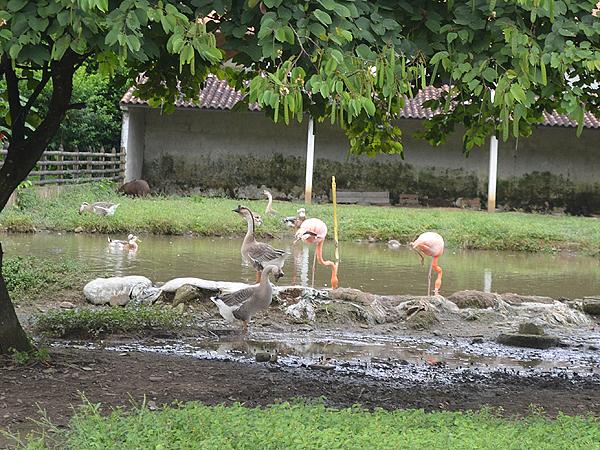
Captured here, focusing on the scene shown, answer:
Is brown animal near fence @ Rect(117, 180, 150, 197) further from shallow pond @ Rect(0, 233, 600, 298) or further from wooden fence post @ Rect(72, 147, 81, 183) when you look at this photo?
shallow pond @ Rect(0, 233, 600, 298)

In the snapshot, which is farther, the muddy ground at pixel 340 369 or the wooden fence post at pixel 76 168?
the wooden fence post at pixel 76 168

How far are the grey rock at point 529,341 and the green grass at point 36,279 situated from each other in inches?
197

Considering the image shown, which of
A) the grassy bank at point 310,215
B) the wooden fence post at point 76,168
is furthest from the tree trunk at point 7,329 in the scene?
the wooden fence post at point 76,168

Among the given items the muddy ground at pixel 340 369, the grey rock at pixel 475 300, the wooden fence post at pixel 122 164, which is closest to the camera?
the muddy ground at pixel 340 369

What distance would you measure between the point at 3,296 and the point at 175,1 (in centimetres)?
292

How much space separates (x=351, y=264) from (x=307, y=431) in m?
11.4

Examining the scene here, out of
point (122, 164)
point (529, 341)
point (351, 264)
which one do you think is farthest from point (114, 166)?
point (529, 341)

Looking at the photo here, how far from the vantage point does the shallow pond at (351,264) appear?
14312mm

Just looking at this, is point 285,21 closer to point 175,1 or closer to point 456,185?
point 175,1

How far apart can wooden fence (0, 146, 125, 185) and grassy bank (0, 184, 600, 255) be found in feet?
2.19

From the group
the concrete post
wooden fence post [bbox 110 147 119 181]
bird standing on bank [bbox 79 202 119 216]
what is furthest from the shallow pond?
wooden fence post [bbox 110 147 119 181]

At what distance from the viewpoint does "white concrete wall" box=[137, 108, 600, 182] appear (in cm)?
2939

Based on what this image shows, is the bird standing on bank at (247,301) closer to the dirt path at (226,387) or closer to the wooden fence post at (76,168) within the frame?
the dirt path at (226,387)

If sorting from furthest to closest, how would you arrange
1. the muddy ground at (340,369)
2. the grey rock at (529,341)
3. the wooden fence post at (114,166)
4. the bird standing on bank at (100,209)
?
the wooden fence post at (114,166) → the bird standing on bank at (100,209) → the grey rock at (529,341) → the muddy ground at (340,369)
